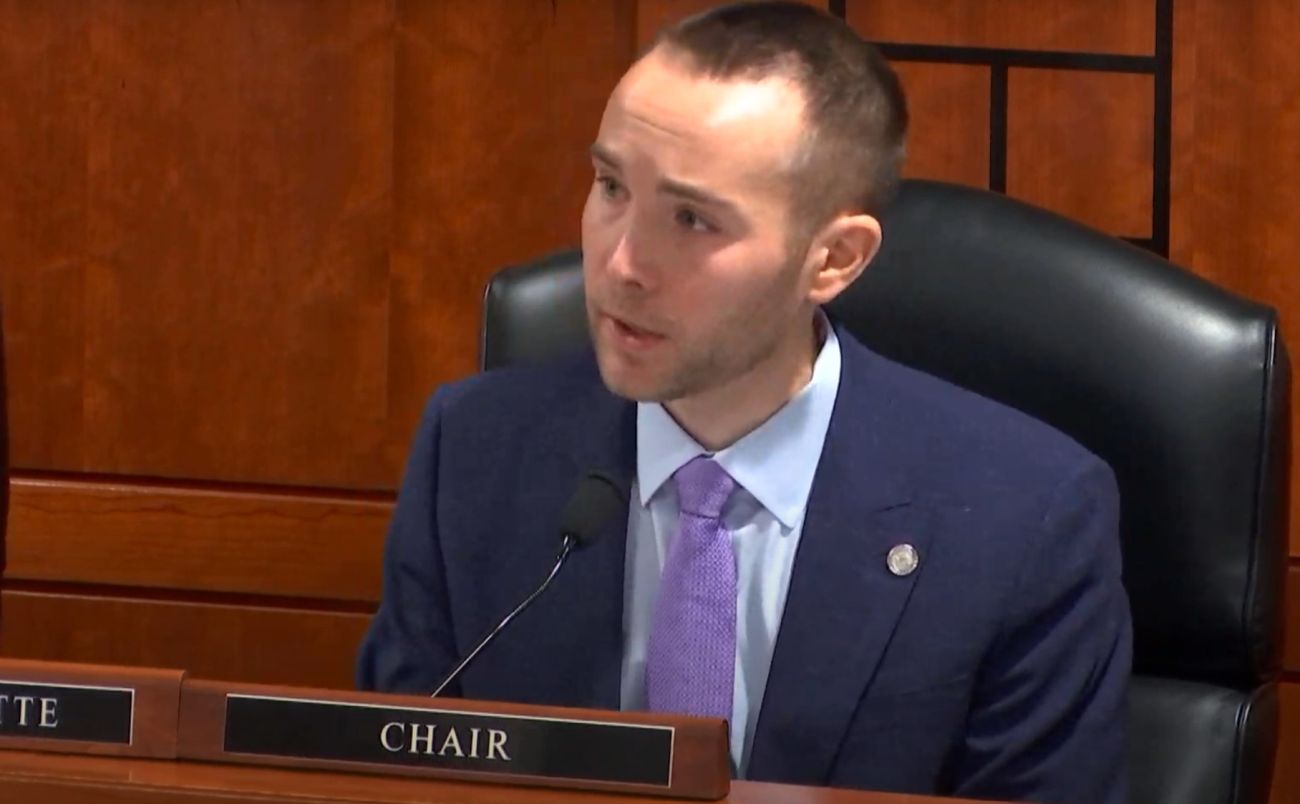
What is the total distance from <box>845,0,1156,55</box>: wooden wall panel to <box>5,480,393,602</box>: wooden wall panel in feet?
2.67

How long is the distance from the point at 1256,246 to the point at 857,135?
95 centimetres

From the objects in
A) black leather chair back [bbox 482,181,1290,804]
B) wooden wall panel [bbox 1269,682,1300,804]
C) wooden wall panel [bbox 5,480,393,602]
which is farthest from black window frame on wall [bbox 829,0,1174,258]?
wooden wall panel [bbox 5,480,393,602]

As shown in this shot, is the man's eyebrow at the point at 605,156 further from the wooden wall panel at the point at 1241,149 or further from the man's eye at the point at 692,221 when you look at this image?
the wooden wall panel at the point at 1241,149

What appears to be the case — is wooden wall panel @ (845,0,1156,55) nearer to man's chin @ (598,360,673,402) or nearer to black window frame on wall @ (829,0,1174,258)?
black window frame on wall @ (829,0,1174,258)

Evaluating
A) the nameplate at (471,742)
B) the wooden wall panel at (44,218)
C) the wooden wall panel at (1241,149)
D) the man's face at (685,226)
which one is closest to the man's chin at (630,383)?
the man's face at (685,226)

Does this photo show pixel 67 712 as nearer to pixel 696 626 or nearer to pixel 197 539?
pixel 696 626

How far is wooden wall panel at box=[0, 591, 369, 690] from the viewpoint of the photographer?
7.63 feet

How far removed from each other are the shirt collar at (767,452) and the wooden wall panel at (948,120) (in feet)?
2.75

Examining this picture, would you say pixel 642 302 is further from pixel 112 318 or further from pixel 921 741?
pixel 112 318

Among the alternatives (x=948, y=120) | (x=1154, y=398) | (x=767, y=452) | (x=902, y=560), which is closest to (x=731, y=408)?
(x=767, y=452)

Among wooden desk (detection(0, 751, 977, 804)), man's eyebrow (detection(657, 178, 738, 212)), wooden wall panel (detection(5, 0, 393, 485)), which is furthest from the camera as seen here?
wooden wall panel (detection(5, 0, 393, 485))

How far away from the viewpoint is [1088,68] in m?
2.14

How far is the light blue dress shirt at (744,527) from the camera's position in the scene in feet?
4.35

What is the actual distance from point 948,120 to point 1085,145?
0.51ft
